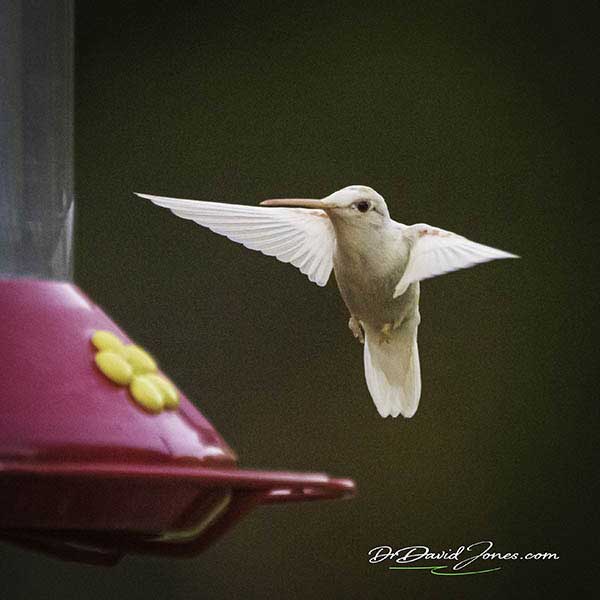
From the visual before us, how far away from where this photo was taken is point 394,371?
2.72 m

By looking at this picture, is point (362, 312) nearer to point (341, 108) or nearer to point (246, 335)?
point (246, 335)

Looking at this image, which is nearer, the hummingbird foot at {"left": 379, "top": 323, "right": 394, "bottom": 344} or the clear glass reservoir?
the clear glass reservoir

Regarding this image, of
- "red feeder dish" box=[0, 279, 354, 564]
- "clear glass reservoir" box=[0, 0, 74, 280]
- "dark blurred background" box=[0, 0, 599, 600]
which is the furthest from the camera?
"dark blurred background" box=[0, 0, 599, 600]

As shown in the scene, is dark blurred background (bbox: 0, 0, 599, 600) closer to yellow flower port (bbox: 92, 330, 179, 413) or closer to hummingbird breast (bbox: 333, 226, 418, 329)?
hummingbird breast (bbox: 333, 226, 418, 329)

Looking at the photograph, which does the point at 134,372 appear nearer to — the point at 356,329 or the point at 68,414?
the point at 68,414

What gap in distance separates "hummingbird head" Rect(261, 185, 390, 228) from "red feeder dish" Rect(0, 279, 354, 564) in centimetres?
A: 184

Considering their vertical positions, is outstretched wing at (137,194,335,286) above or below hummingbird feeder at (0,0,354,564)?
below

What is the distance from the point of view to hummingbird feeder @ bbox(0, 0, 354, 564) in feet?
2.44

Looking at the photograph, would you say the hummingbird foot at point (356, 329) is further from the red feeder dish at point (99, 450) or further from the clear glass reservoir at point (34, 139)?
the red feeder dish at point (99, 450)

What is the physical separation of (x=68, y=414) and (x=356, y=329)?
1967 mm

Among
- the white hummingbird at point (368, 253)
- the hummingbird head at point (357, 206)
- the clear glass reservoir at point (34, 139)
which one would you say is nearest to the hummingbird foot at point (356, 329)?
the white hummingbird at point (368, 253)

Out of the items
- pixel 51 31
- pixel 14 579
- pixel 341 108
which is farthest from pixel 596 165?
pixel 51 31

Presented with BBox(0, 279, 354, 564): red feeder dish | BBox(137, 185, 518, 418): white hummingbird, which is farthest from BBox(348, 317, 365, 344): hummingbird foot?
BBox(0, 279, 354, 564): red feeder dish

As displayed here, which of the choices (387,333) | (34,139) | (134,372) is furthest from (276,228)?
(134,372)
